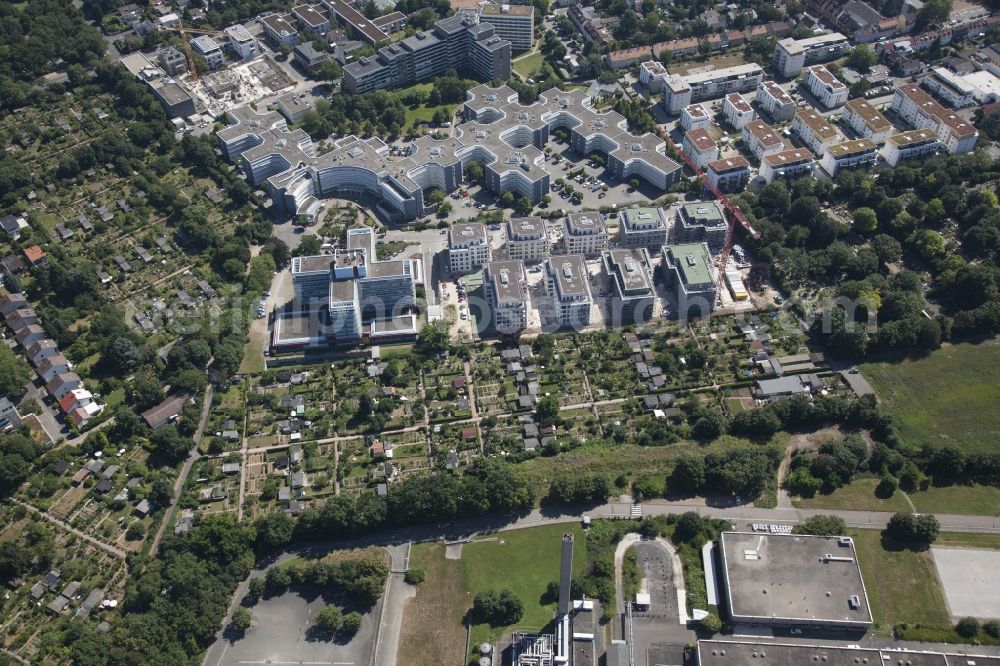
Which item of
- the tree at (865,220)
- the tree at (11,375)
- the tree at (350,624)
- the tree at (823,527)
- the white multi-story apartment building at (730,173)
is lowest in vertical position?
the tree at (350,624)

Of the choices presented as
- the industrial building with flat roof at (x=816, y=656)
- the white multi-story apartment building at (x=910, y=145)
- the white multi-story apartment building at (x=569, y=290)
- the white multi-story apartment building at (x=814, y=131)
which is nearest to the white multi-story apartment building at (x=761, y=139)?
the white multi-story apartment building at (x=814, y=131)

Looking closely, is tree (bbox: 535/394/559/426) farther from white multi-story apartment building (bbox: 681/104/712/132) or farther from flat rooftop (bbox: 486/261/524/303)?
white multi-story apartment building (bbox: 681/104/712/132)

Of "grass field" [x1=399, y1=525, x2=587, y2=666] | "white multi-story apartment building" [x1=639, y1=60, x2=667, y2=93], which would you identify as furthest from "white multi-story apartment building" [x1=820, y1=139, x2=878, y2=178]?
"grass field" [x1=399, y1=525, x2=587, y2=666]

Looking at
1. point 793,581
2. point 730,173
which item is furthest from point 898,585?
point 730,173

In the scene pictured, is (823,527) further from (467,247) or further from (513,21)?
(513,21)

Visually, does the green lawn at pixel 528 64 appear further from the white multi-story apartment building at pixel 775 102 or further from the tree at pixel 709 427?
the tree at pixel 709 427

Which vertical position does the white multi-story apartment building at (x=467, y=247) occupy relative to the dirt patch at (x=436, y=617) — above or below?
above
